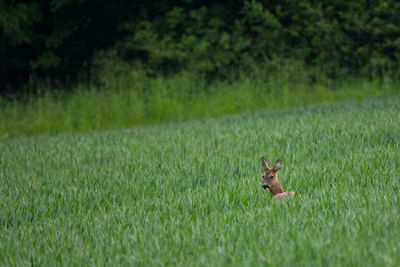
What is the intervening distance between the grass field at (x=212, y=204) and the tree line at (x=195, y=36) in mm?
12905

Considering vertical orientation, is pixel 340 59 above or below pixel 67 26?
below

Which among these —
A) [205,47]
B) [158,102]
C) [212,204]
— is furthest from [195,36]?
[212,204]

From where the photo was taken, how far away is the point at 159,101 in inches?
586

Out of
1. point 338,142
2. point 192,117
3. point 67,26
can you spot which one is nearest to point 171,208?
point 338,142

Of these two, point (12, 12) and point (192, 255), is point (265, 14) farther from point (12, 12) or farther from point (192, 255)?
point (192, 255)

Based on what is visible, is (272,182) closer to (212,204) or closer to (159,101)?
(212,204)

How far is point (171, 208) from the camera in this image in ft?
13.5

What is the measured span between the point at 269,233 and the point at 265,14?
61.2 feet

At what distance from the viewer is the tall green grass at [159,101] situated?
14.3 meters

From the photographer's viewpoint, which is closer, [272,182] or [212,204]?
[272,182]

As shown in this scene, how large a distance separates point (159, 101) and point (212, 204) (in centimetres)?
Answer: 1096

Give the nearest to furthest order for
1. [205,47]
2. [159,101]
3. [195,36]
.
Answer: [159,101] → [205,47] → [195,36]

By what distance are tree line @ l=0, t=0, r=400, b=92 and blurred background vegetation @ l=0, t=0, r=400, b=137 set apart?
0.05 m

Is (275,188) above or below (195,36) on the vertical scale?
below
